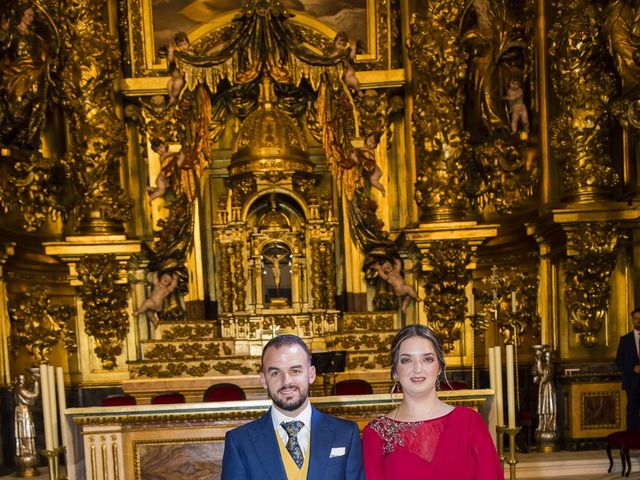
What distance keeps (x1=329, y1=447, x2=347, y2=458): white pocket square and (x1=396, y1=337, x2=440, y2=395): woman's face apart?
32cm

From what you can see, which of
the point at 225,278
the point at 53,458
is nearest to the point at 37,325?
the point at 225,278

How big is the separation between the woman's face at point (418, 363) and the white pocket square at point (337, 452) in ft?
1.06

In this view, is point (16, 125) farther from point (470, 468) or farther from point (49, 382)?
point (470, 468)

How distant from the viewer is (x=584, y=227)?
8.82 meters

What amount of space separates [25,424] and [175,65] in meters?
5.10

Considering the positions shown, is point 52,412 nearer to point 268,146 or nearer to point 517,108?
point 268,146

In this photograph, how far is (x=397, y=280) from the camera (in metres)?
10.6

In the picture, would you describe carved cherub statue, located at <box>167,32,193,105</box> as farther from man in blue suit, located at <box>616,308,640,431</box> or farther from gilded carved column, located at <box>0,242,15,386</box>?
man in blue suit, located at <box>616,308,640,431</box>

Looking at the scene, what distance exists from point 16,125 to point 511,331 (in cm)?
693

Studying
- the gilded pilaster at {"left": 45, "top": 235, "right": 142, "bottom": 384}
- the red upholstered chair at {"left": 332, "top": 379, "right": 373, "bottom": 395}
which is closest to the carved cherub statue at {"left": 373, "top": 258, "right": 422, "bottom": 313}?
the red upholstered chair at {"left": 332, "top": 379, "right": 373, "bottom": 395}

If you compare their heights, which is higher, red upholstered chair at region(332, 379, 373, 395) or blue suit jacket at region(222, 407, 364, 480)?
blue suit jacket at region(222, 407, 364, 480)

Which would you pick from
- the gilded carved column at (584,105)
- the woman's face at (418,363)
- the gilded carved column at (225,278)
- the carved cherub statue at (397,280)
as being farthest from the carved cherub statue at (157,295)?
the woman's face at (418,363)

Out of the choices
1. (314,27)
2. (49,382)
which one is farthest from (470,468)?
(314,27)

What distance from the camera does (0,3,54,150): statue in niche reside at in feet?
32.8
